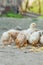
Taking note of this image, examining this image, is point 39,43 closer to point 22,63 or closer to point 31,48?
point 31,48

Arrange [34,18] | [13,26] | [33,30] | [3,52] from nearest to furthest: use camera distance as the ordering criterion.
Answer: [3,52]
[33,30]
[13,26]
[34,18]

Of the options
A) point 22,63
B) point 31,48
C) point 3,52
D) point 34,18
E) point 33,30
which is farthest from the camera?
point 34,18

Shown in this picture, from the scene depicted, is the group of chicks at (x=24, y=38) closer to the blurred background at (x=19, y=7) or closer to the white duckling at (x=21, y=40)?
the white duckling at (x=21, y=40)

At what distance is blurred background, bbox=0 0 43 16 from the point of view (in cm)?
280

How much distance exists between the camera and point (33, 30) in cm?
159

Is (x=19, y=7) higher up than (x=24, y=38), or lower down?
higher up

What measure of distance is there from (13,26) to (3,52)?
121 cm

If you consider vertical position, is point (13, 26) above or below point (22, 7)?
below

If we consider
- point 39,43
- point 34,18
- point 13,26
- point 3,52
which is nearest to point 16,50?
point 3,52

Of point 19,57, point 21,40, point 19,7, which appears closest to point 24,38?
point 21,40

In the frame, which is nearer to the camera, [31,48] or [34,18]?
[31,48]

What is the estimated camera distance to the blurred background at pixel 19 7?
280 centimetres

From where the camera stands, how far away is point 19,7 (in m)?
2.85

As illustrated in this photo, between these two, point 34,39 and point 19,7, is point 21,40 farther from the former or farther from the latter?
point 19,7
